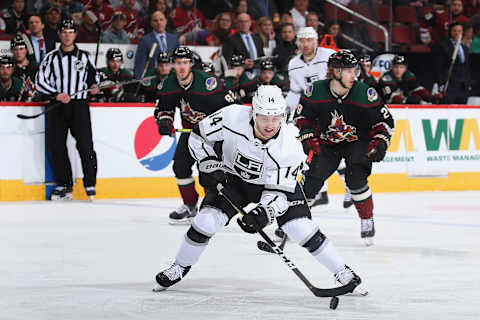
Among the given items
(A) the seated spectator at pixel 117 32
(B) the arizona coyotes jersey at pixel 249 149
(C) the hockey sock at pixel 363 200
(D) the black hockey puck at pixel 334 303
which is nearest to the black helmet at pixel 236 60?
(A) the seated spectator at pixel 117 32

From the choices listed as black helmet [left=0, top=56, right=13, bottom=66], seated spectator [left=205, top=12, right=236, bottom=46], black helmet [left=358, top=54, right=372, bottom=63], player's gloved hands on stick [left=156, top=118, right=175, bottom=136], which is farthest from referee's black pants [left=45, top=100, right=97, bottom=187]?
black helmet [left=358, top=54, right=372, bottom=63]

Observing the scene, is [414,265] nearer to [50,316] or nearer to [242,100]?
[50,316]

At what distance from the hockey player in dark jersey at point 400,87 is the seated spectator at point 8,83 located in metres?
4.25

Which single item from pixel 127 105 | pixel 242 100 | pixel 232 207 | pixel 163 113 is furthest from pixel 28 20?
pixel 232 207

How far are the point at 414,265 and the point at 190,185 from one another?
96.7 inches

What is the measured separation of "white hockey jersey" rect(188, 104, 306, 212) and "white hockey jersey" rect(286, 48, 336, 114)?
12.2 ft

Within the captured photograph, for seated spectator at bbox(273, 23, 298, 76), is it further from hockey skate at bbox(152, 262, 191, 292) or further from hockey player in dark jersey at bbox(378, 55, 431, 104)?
hockey skate at bbox(152, 262, 191, 292)

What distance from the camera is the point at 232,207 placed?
4.47 metres

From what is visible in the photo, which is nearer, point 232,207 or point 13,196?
point 232,207

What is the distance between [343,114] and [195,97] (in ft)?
4.86

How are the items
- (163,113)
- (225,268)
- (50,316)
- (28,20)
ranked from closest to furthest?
(50,316) < (225,268) < (163,113) < (28,20)

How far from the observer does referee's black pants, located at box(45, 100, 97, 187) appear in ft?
28.8

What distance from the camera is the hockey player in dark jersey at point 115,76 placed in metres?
9.69

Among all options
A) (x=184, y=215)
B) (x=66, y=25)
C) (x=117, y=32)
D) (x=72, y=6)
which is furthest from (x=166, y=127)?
(x=72, y=6)
